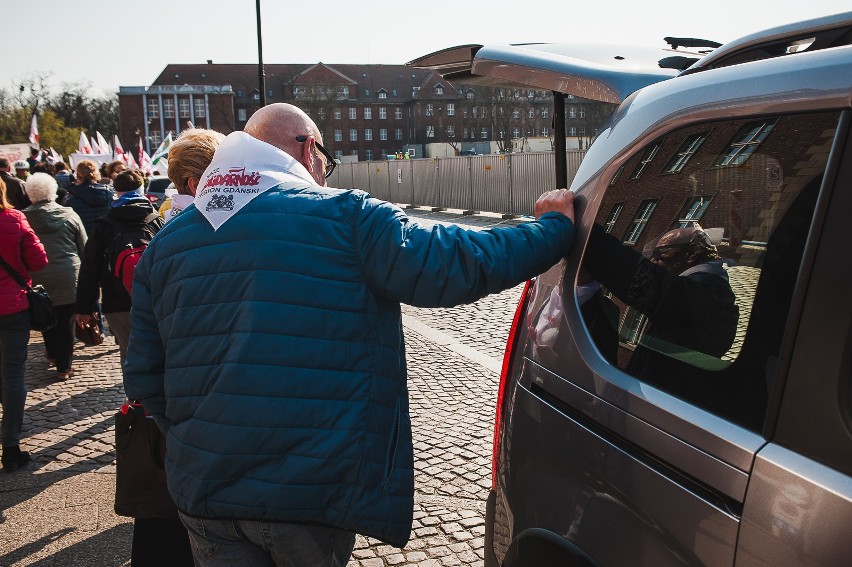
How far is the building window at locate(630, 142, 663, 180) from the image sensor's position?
1.86 metres

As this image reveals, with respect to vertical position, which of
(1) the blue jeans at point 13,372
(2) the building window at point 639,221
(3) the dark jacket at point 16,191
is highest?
(2) the building window at point 639,221

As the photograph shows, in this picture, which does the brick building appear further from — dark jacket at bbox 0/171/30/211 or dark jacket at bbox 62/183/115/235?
dark jacket at bbox 62/183/115/235

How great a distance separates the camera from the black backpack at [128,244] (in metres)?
4.64

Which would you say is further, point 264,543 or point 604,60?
point 604,60

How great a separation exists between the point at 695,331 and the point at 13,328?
4.81m

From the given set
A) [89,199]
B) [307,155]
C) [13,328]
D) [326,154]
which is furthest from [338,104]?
[307,155]

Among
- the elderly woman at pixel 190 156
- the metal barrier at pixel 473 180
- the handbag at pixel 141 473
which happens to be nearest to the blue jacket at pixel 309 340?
the handbag at pixel 141 473

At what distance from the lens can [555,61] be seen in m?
2.20

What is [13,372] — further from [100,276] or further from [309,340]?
[309,340]

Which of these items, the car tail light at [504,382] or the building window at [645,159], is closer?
the building window at [645,159]

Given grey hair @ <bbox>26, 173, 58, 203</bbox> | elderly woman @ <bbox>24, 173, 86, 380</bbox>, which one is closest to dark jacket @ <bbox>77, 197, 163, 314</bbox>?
elderly woman @ <bbox>24, 173, 86, 380</bbox>

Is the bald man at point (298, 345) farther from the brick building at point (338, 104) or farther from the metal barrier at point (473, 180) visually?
the brick building at point (338, 104)

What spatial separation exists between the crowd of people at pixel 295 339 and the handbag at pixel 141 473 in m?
0.84

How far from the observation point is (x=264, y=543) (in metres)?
1.96
